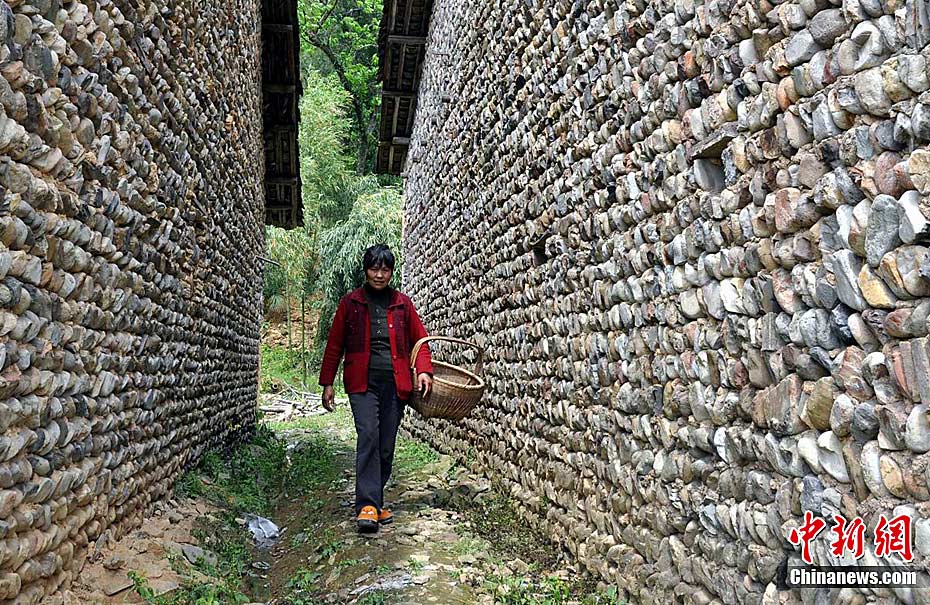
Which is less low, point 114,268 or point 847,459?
point 114,268

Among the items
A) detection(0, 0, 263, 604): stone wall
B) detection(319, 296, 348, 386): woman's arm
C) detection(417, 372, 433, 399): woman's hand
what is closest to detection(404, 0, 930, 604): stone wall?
detection(417, 372, 433, 399): woman's hand

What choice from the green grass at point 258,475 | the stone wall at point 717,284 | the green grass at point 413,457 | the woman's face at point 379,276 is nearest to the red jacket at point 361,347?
the woman's face at point 379,276

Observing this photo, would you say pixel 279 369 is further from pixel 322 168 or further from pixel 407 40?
pixel 407 40

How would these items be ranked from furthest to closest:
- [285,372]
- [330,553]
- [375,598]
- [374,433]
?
[285,372] < [374,433] < [330,553] < [375,598]

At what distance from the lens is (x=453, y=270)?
8.10 m

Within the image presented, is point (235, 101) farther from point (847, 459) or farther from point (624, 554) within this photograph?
point (847, 459)

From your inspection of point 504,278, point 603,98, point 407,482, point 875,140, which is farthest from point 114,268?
point 407,482

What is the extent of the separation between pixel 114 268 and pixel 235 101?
452cm

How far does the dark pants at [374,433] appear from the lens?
5129 mm

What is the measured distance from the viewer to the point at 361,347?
5352mm

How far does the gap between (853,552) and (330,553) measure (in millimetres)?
3420

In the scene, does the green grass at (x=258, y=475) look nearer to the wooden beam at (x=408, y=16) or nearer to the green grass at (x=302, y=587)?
the green grass at (x=302, y=587)

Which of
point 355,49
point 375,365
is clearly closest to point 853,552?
point 375,365

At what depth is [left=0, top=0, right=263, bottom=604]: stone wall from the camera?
2.62 m
